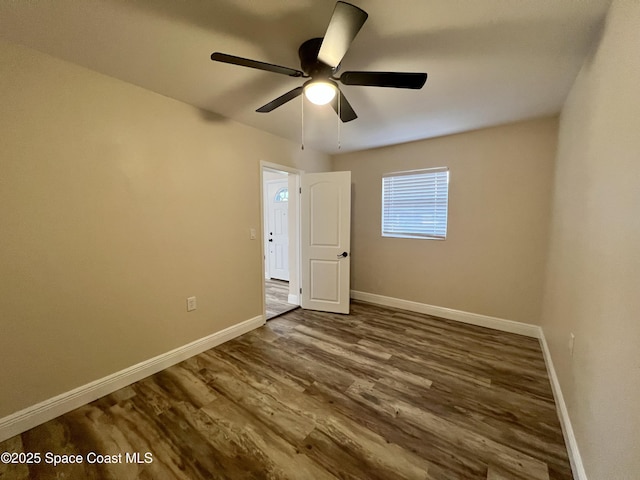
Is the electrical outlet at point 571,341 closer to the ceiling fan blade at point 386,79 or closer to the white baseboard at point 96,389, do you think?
the ceiling fan blade at point 386,79

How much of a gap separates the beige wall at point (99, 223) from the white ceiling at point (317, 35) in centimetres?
25

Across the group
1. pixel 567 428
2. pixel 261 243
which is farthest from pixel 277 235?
pixel 567 428

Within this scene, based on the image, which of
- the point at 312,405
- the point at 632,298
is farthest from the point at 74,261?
the point at 632,298

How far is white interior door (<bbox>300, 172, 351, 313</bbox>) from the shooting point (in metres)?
3.44

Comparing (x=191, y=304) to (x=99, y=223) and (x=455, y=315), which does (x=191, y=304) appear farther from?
(x=455, y=315)

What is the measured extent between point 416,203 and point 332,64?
256 cm

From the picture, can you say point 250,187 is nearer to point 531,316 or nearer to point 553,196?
point 553,196

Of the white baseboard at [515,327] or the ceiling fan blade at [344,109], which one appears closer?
the white baseboard at [515,327]

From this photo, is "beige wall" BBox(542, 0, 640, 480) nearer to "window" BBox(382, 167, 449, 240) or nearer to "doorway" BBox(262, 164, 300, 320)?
"window" BBox(382, 167, 449, 240)

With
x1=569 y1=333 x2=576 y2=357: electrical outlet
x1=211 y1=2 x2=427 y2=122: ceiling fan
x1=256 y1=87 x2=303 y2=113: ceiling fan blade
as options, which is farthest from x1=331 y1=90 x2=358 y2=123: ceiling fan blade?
x1=569 y1=333 x2=576 y2=357: electrical outlet

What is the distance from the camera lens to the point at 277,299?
13.7 ft

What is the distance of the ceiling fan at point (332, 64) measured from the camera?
42.5 inches

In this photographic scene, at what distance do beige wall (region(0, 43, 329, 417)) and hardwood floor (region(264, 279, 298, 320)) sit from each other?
1.01 metres

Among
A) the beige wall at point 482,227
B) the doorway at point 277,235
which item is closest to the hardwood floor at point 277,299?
the doorway at point 277,235
